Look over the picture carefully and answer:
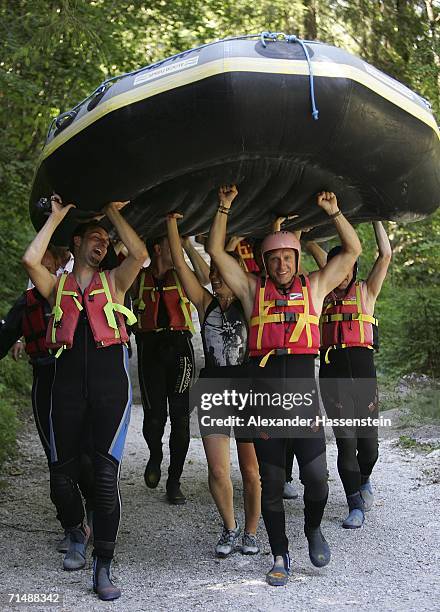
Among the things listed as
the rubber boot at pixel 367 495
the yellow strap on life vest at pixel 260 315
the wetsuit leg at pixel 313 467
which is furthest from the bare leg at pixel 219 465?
the rubber boot at pixel 367 495

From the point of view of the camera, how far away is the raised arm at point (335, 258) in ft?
14.8

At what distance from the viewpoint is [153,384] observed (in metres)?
5.80

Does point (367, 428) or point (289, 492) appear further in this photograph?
point (289, 492)

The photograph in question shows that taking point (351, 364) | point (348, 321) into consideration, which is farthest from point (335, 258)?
point (351, 364)

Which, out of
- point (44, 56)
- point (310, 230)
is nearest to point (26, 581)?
point (310, 230)

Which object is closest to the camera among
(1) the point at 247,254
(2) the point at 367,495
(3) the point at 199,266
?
(3) the point at 199,266

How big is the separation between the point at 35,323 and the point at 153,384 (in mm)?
1278

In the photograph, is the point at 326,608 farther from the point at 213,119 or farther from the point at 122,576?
the point at 213,119

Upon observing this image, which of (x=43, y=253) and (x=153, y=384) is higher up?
(x=43, y=253)

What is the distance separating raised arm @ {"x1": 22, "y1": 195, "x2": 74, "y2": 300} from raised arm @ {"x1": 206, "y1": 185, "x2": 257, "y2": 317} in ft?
2.65

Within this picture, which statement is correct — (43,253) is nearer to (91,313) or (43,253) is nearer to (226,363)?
(91,313)

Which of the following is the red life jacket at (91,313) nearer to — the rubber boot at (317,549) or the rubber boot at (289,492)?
the rubber boot at (317,549)

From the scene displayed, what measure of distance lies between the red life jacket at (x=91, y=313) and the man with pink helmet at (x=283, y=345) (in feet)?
2.03

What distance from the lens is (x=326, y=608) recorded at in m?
3.83
